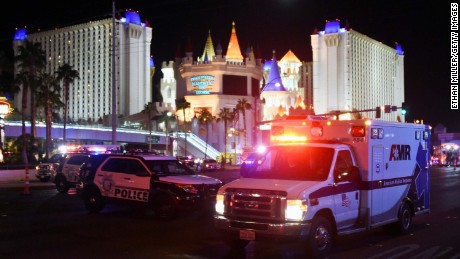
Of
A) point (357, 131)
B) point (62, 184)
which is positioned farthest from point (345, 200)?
point (62, 184)

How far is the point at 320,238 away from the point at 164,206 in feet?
19.4

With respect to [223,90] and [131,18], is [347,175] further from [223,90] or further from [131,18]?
[131,18]

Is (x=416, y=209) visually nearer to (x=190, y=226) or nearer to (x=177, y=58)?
Answer: (x=190, y=226)

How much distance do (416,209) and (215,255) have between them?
563 cm

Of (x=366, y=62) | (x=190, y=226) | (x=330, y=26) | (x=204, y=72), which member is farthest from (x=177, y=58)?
(x=190, y=226)

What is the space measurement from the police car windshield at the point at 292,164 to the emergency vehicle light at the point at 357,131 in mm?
906

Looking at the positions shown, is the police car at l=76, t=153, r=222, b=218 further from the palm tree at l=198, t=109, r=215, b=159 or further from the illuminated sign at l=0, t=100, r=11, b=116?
the palm tree at l=198, t=109, r=215, b=159

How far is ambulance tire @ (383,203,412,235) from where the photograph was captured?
12031mm

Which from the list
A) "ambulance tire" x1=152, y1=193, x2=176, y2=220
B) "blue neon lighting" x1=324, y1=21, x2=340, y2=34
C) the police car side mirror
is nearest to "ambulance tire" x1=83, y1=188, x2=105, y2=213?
the police car side mirror

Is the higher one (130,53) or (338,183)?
(130,53)

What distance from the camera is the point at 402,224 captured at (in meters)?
12.1

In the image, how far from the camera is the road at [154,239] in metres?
9.86

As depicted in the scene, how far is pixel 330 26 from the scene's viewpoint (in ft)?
401

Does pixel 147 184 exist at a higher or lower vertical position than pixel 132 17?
lower
